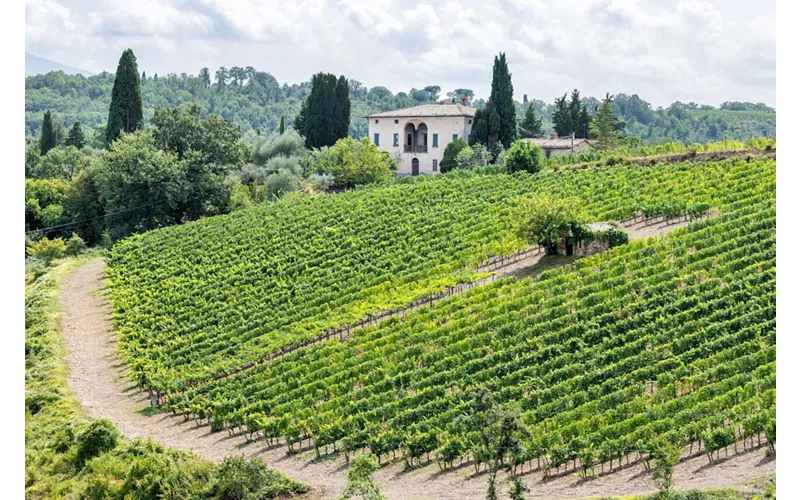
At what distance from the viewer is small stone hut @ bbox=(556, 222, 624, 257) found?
36094 millimetres

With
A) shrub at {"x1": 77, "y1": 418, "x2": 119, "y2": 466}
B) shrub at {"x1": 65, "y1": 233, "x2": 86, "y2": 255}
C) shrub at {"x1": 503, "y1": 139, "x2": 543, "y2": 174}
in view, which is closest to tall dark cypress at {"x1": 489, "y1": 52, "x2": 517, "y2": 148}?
shrub at {"x1": 503, "y1": 139, "x2": 543, "y2": 174}

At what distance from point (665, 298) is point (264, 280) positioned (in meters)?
17.7

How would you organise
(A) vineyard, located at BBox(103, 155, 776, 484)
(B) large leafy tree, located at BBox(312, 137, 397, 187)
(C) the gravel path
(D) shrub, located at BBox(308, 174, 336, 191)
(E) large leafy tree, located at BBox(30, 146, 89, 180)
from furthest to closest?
(E) large leafy tree, located at BBox(30, 146, 89, 180) → (B) large leafy tree, located at BBox(312, 137, 397, 187) → (D) shrub, located at BBox(308, 174, 336, 191) → (A) vineyard, located at BBox(103, 155, 776, 484) → (C) the gravel path

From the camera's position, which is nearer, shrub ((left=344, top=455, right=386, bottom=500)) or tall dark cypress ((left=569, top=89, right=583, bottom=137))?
shrub ((left=344, top=455, right=386, bottom=500))

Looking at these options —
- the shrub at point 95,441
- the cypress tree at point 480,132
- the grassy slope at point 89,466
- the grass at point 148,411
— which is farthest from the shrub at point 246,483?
the cypress tree at point 480,132

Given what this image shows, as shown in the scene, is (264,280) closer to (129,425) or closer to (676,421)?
(129,425)

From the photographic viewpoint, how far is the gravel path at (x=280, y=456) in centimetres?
2238

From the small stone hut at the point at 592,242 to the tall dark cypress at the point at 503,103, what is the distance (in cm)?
3612

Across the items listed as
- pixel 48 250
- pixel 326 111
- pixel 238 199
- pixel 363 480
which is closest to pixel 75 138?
pixel 326 111

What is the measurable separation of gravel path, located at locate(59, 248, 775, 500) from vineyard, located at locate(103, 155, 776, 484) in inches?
19.7

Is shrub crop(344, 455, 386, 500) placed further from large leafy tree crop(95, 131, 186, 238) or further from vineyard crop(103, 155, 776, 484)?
large leafy tree crop(95, 131, 186, 238)

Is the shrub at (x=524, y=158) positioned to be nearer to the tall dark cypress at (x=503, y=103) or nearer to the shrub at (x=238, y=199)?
the shrub at (x=238, y=199)

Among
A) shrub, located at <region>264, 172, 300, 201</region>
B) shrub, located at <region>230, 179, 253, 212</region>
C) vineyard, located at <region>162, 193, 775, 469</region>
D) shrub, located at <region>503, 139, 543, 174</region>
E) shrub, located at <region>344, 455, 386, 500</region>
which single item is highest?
shrub, located at <region>503, 139, 543, 174</region>

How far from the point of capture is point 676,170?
44.8 m
